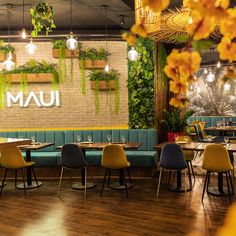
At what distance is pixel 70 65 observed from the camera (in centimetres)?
816

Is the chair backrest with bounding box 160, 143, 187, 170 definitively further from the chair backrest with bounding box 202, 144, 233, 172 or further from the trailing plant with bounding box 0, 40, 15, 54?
the trailing plant with bounding box 0, 40, 15, 54

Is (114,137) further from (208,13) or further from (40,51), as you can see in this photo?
(208,13)

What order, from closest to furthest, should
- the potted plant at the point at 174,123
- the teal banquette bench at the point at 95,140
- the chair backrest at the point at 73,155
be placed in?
the chair backrest at the point at 73,155 < the teal banquette bench at the point at 95,140 < the potted plant at the point at 174,123

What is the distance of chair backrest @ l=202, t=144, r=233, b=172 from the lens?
475cm

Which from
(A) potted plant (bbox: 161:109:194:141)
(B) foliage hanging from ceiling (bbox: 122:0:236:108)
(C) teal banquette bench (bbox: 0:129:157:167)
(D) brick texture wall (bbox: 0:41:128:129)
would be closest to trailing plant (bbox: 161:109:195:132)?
(A) potted plant (bbox: 161:109:194:141)

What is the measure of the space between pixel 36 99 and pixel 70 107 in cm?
84

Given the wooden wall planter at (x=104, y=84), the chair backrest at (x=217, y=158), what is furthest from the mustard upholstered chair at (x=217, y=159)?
the wooden wall planter at (x=104, y=84)

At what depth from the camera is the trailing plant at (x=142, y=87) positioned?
7.57 m

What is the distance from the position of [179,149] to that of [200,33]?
4.45 metres

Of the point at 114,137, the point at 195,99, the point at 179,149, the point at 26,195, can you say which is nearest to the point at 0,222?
the point at 26,195

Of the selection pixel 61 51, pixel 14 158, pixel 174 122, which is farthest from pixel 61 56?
pixel 14 158

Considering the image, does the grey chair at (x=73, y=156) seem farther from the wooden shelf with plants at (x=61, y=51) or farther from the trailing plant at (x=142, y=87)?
the wooden shelf with plants at (x=61, y=51)

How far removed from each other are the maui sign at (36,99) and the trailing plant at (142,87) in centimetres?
185

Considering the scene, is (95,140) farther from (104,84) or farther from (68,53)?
(68,53)
